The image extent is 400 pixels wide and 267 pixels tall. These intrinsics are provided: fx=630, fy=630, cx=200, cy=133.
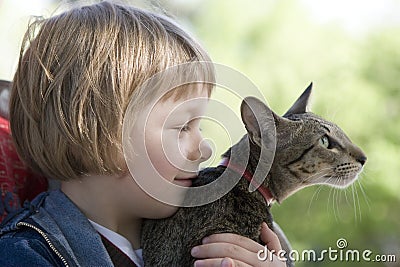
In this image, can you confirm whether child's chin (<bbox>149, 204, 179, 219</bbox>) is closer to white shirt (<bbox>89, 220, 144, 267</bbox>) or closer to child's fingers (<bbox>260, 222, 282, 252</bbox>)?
white shirt (<bbox>89, 220, 144, 267</bbox>)

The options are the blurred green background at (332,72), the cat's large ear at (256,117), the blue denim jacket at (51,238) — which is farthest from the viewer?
the blurred green background at (332,72)

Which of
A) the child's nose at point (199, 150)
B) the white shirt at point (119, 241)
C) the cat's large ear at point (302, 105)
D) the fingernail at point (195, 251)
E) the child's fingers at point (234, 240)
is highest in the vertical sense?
the cat's large ear at point (302, 105)

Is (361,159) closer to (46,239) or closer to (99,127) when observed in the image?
(99,127)

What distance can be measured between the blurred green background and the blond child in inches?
73.2

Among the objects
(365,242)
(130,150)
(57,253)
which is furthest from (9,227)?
(365,242)

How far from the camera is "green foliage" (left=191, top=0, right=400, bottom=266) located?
11.3 ft

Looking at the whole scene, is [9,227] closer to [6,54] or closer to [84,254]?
[84,254]

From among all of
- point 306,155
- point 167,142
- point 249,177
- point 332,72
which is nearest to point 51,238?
point 167,142

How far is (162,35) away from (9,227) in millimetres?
462

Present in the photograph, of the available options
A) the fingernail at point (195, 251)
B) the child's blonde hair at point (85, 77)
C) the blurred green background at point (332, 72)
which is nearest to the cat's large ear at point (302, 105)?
the child's blonde hair at point (85, 77)

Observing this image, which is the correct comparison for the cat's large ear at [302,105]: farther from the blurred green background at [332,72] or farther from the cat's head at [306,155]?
the blurred green background at [332,72]

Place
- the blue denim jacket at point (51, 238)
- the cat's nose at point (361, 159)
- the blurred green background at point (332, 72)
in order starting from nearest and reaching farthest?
1. the blue denim jacket at point (51, 238)
2. the cat's nose at point (361, 159)
3. the blurred green background at point (332, 72)

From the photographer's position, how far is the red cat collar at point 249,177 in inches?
48.3

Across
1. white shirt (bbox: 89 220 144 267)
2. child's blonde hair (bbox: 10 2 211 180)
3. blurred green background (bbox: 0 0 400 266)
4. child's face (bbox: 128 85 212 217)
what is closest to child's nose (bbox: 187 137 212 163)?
child's face (bbox: 128 85 212 217)
